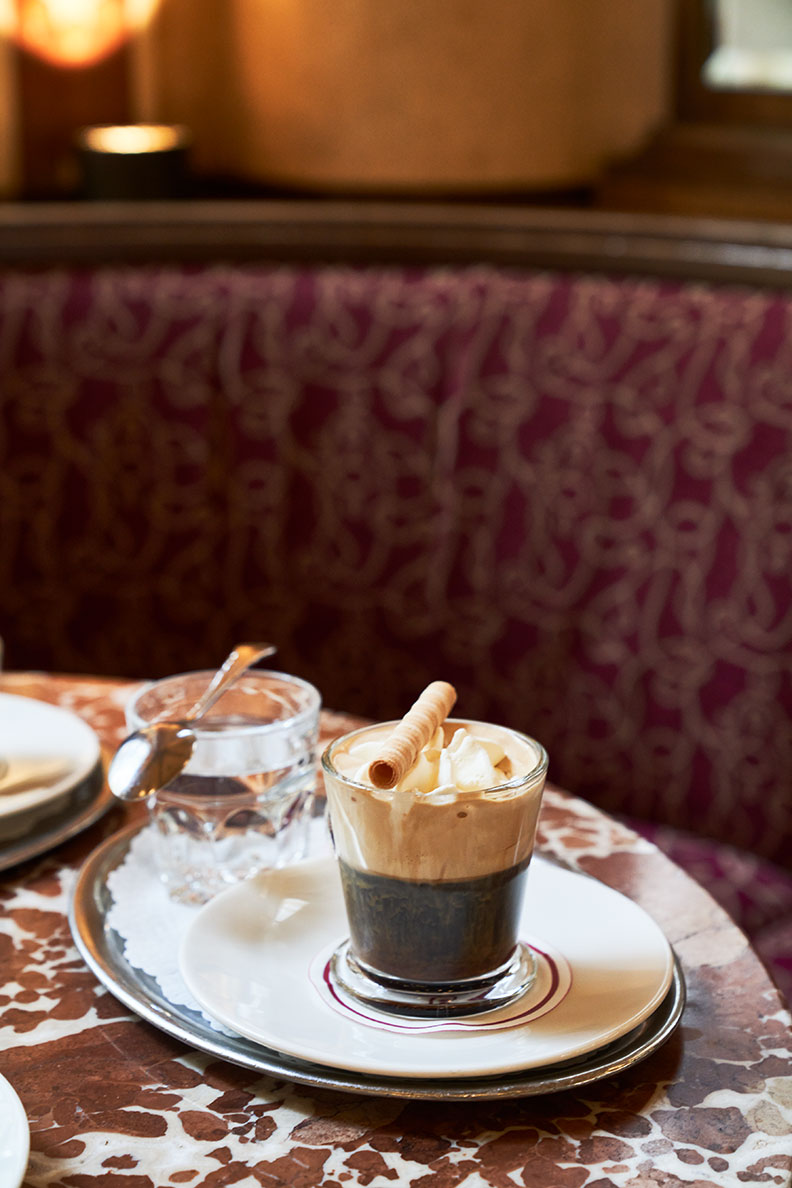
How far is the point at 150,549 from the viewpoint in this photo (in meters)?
2.04

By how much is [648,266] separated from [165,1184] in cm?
162

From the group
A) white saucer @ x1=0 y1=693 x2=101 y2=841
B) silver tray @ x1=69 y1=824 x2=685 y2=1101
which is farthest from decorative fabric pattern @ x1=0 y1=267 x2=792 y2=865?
silver tray @ x1=69 y1=824 x2=685 y2=1101

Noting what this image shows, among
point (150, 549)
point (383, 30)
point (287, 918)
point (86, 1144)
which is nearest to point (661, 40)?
point (383, 30)

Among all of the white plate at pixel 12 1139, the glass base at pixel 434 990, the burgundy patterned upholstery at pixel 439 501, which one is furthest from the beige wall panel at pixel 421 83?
the white plate at pixel 12 1139

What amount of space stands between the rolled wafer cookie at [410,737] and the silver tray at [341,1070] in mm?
136

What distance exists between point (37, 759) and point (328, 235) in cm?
133

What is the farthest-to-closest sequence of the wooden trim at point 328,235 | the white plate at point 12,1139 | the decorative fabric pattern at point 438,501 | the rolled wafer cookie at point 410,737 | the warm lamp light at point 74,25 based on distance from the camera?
the warm lamp light at point 74,25
the wooden trim at point 328,235
the decorative fabric pattern at point 438,501
the rolled wafer cookie at point 410,737
the white plate at point 12,1139

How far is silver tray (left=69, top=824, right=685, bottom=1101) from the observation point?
62cm

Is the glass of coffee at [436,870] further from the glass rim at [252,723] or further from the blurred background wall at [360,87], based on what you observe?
the blurred background wall at [360,87]

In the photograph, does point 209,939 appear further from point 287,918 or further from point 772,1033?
point 772,1033

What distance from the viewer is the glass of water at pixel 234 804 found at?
2.79 feet

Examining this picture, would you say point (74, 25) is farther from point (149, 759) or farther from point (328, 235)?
point (149, 759)

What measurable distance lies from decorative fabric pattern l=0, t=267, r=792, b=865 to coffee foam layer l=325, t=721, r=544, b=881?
1.18 m

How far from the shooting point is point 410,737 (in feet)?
2.23
